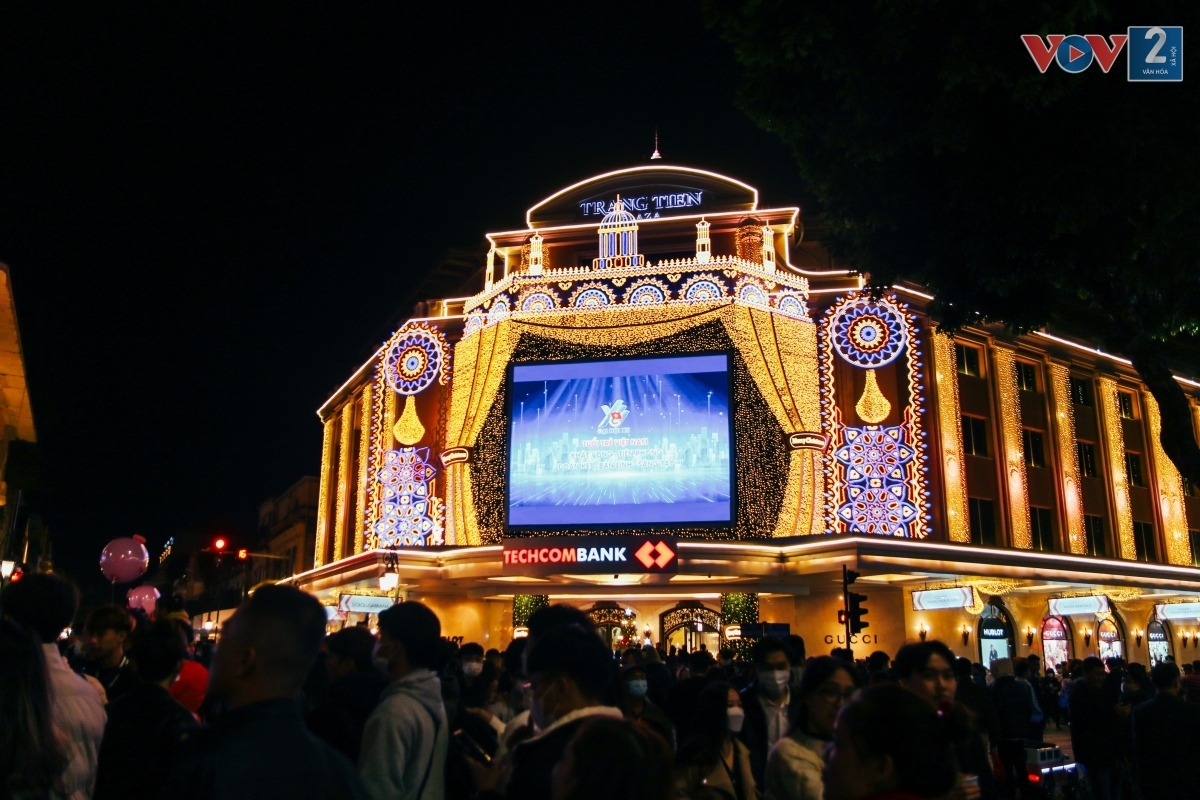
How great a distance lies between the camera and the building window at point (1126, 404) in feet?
115

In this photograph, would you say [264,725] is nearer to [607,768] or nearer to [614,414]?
[607,768]

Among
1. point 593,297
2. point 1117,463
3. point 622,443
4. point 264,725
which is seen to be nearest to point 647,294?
point 593,297

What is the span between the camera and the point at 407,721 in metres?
3.95

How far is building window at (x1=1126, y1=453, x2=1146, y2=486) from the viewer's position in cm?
3441

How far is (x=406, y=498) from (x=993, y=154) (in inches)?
933

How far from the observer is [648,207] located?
3056 centimetres

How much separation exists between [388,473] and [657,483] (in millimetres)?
9010

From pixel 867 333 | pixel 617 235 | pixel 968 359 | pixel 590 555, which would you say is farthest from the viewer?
pixel 617 235

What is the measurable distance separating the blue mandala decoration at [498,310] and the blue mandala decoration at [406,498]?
466cm

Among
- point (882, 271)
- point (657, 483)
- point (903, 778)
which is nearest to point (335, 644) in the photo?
point (903, 778)

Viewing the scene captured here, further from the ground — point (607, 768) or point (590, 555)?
point (590, 555)

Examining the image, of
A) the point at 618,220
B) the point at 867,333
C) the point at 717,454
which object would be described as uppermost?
the point at 618,220

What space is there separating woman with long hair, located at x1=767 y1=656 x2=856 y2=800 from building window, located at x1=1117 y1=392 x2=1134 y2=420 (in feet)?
114

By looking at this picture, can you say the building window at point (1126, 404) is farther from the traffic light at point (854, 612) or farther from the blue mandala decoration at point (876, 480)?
the traffic light at point (854, 612)
